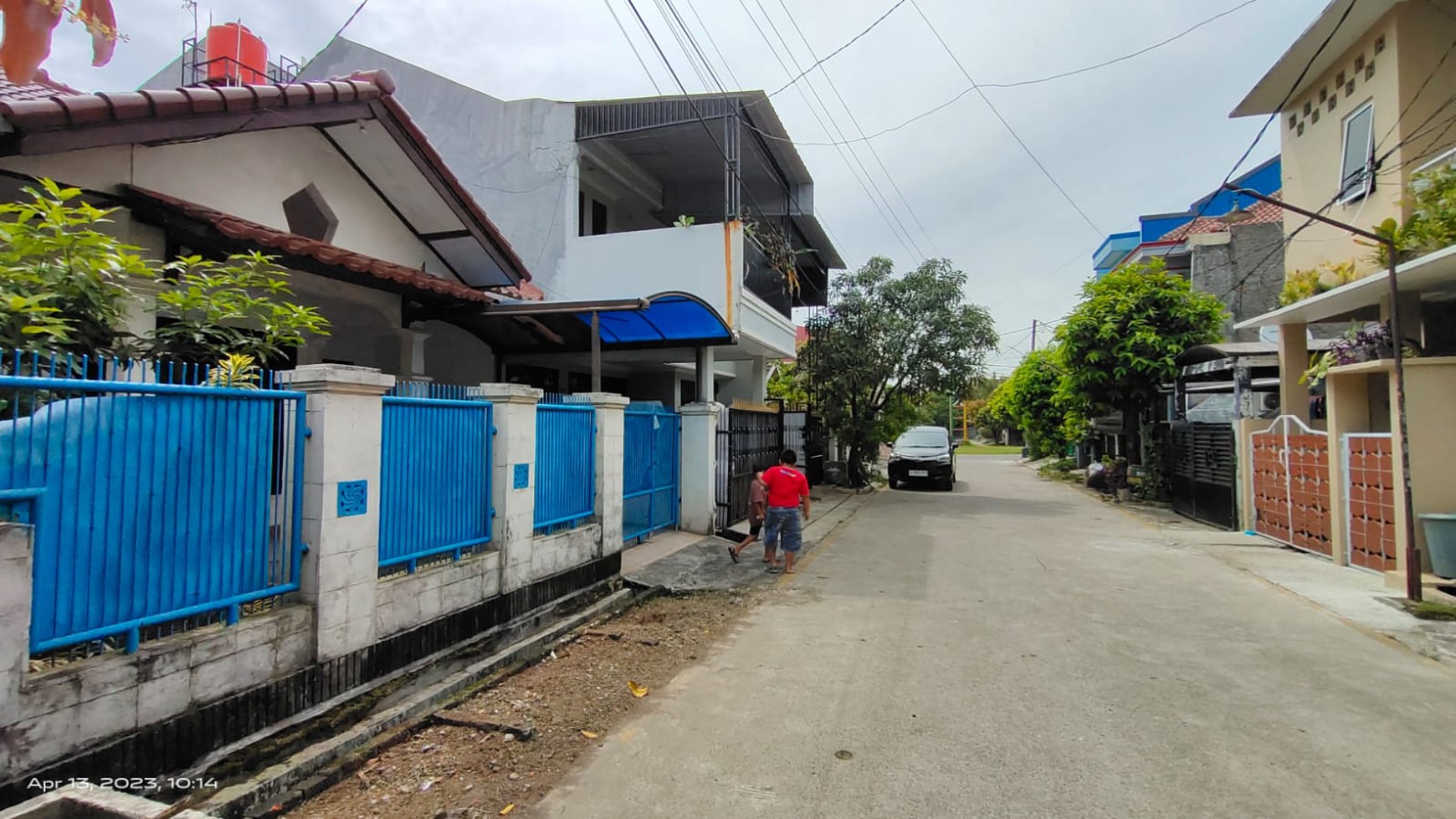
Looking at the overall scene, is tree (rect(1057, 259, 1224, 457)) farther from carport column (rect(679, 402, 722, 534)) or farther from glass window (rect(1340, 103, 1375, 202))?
carport column (rect(679, 402, 722, 534))

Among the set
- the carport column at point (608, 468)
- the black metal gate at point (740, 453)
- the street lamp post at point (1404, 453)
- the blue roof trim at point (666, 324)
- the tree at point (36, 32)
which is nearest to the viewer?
the tree at point (36, 32)

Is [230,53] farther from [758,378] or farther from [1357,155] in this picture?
[1357,155]

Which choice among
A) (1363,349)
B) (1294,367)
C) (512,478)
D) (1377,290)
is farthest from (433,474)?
(1294,367)

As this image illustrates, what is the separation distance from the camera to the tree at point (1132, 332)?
13.8 meters

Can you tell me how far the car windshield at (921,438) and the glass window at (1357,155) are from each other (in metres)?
10.1

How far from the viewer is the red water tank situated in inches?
366

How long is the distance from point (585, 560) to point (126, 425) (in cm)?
393

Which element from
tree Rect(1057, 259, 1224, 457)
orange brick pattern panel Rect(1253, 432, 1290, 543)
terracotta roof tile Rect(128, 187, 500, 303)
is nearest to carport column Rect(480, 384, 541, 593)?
terracotta roof tile Rect(128, 187, 500, 303)

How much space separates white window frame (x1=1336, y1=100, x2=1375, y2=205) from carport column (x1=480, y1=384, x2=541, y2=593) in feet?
40.8

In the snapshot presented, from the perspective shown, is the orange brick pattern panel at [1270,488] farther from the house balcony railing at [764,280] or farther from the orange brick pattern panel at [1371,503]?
the house balcony railing at [764,280]

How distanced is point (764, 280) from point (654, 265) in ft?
8.34

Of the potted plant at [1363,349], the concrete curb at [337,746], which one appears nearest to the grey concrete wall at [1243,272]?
the potted plant at [1363,349]

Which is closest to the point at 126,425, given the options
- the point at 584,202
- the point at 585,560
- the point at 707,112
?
the point at 585,560

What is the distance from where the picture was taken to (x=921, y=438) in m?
19.3
